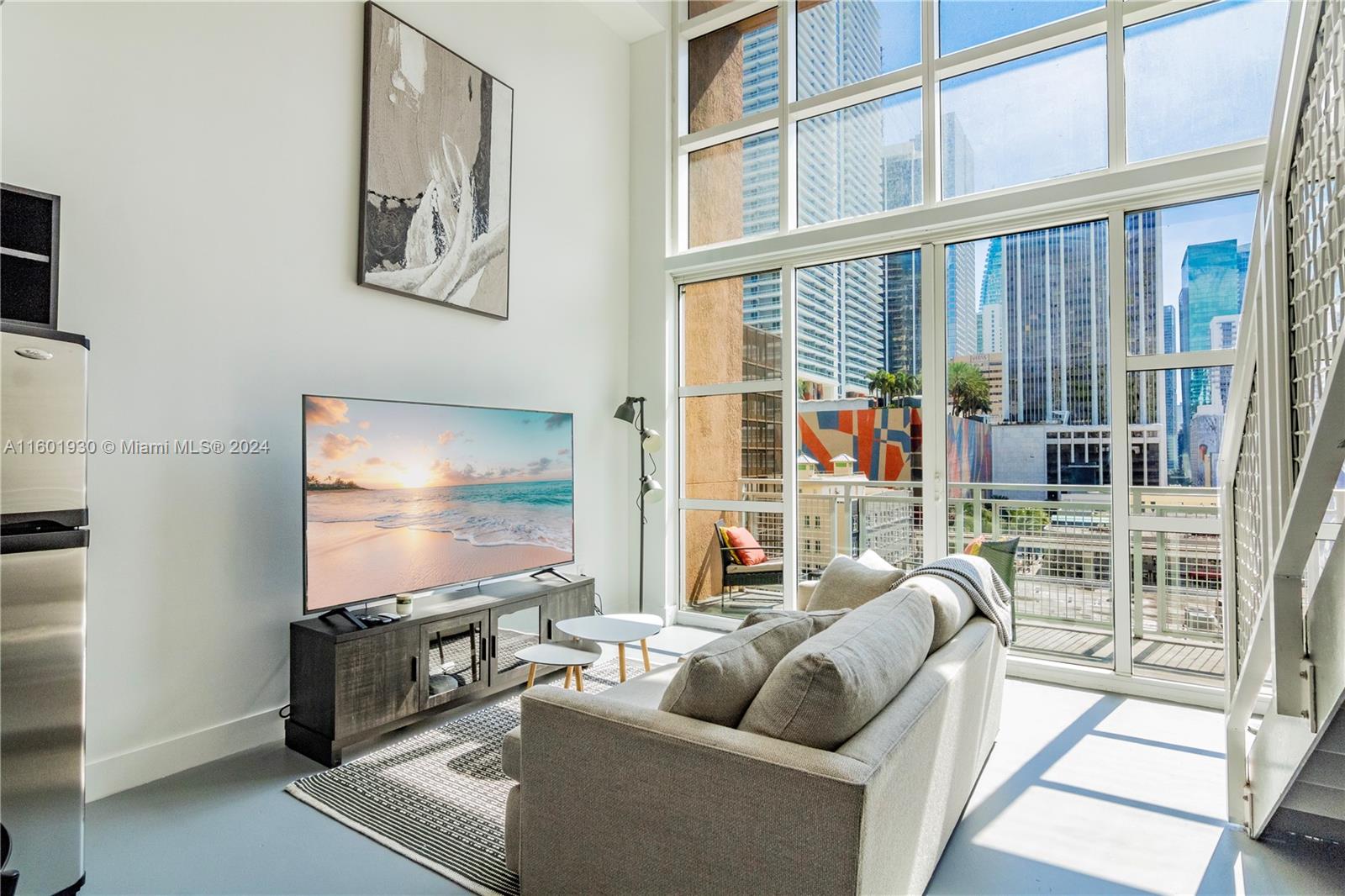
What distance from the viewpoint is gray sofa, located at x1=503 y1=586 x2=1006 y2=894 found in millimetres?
1324

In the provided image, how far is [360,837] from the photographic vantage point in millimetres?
2148

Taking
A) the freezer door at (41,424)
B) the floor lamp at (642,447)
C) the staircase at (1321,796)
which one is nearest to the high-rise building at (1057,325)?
the staircase at (1321,796)

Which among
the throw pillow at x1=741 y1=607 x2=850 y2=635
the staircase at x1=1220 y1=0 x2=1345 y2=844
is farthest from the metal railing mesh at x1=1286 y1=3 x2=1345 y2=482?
the throw pillow at x1=741 y1=607 x2=850 y2=635

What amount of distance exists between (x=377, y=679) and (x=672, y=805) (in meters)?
1.68

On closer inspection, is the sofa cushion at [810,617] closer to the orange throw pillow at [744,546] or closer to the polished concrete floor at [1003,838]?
the polished concrete floor at [1003,838]

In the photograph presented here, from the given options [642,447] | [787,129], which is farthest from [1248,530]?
[787,129]

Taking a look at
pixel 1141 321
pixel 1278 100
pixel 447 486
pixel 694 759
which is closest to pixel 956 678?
pixel 694 759

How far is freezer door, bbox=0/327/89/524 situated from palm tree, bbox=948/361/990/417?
3736 mm

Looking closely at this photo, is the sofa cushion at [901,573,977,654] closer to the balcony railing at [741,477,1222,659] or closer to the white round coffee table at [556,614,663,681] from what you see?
the white round coffee table at [556,614,663,681]

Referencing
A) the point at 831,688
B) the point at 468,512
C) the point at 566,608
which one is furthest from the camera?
the point at 566,608

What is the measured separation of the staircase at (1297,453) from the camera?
1.35 m

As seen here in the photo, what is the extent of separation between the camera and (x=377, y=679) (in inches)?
108

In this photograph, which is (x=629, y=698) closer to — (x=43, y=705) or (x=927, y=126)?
(x=43, y=705)

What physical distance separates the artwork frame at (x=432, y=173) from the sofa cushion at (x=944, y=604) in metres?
2.60
